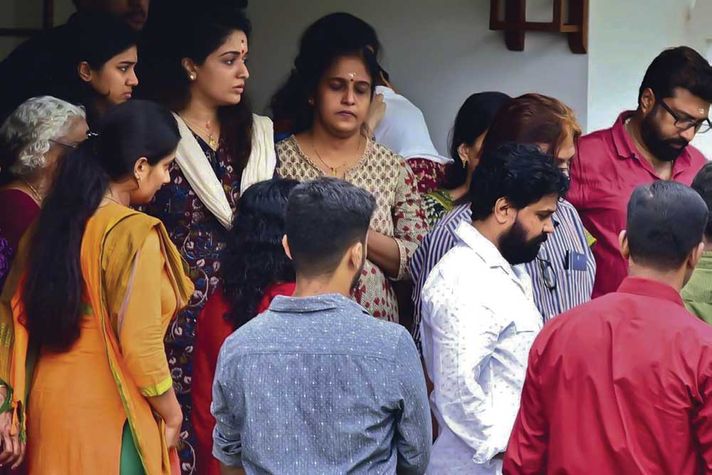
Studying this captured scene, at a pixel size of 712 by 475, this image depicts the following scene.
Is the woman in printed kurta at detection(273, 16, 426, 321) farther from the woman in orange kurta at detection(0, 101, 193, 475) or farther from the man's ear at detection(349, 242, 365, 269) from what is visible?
the man's ear at detection(349, 242, 365, 269)

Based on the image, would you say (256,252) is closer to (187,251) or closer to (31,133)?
(187,251)

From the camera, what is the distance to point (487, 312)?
3471 mm

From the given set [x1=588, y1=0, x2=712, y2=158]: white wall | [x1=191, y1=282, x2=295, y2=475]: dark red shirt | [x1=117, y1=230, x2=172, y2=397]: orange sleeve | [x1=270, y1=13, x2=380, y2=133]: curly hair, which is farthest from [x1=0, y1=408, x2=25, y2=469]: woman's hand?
[x1=588, y1=0, x2=712, y2=158]: white wall

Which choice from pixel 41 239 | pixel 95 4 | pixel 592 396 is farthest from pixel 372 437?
pixel 95 4

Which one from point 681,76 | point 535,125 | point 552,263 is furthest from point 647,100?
point 552,263

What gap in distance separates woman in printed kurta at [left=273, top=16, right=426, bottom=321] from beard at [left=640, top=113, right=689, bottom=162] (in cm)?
92

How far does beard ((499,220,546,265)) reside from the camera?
3635 millimetres

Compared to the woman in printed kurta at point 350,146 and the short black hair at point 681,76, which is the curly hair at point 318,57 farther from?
the short black hair at point 681,76

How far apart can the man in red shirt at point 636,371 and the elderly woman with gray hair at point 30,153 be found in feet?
5.37

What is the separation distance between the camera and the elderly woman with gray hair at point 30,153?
402cm

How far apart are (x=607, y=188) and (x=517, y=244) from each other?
1.37 m

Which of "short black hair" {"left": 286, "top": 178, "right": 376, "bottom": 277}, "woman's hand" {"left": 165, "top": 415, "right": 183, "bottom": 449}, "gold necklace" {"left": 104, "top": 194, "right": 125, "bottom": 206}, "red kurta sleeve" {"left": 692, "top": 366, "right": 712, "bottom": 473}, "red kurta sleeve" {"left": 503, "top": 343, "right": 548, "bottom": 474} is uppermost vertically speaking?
"short black hair" {"left": 286, "top": 178, "right": 376, "bottom": 277}

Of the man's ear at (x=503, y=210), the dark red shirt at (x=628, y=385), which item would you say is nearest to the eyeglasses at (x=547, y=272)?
the man's ear at (x=503, y=210)

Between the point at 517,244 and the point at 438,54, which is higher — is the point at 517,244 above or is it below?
below
